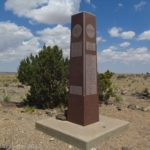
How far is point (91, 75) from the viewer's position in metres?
7.34

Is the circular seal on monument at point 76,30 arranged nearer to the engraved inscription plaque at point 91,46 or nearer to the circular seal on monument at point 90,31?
the circular seal on monument at point 90,31

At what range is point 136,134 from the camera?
8047 millimetres

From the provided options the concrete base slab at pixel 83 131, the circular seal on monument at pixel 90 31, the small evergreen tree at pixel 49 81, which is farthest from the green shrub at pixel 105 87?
the circular seal on monument at pixel 90 31

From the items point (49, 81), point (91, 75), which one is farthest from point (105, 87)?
point (91, 75)

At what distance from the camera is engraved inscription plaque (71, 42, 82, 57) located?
7.20 metres

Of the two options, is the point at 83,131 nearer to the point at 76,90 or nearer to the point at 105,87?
the point at 76,90

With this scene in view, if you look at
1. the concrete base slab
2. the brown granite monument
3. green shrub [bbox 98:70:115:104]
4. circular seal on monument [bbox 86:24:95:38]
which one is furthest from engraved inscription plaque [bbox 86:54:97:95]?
green shrub [bbox 98:70:115:104]

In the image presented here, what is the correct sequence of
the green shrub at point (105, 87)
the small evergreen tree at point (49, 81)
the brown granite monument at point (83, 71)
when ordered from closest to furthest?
1. the brown granite monument at point (83, 71)
2. the small evergreen tree at point (49, 81)
3. the green shrub at point (105, 87)

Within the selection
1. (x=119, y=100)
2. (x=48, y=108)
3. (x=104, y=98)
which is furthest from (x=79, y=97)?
(x=119, y=100)

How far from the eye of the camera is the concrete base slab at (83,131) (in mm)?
6078

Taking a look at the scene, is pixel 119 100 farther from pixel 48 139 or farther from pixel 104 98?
pixel 48 139

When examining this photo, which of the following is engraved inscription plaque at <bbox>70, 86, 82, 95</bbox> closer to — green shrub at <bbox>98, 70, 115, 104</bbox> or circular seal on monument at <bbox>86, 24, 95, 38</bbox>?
circular seal on monument at <bbox>86, 24, 95, 38</bbox>

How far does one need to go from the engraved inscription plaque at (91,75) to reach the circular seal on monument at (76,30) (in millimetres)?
754

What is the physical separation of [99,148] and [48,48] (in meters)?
7.26
